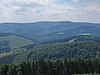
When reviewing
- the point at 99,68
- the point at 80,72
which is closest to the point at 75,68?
the point at 80,72

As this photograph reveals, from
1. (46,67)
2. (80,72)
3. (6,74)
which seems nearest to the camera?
(6,74)

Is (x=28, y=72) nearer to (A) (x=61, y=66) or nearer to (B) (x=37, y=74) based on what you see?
(B) (x=37, y=74)

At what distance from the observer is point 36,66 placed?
18012 cm

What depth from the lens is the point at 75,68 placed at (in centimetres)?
19650

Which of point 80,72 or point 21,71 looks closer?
point 21,71

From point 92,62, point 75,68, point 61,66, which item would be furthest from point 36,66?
point 92,62

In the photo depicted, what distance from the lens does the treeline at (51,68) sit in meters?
171

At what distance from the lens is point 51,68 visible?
605 ft

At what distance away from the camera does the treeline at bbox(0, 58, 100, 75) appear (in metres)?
171

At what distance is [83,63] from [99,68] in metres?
12.9

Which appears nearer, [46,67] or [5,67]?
[5,67]

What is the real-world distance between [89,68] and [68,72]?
16.6m

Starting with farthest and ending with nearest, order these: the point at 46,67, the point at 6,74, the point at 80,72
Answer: the point at 80,72, the point at 46,67, the point at 6,74

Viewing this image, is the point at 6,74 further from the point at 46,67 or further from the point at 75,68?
the point at 75,68
